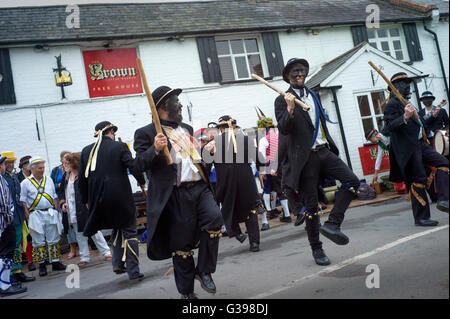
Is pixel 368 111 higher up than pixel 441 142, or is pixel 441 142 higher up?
pixel 368 111

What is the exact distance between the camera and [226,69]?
47.7 ft

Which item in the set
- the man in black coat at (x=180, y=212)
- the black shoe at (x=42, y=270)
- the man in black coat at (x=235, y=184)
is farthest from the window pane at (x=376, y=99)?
the man in black coat at (x=180, y=212)

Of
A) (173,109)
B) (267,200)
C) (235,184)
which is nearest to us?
(173,109)

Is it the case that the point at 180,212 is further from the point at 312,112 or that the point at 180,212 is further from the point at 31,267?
the point at 31,267

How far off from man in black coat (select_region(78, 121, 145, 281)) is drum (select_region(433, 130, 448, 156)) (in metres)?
4.51

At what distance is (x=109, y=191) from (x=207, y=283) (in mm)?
2453

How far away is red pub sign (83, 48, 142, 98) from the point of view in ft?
42.1

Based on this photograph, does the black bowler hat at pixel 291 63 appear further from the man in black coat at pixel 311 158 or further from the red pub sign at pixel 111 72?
the red pub sign at pixel 111 72

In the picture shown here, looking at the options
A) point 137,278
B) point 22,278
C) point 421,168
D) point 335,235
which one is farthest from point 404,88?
point 22,278

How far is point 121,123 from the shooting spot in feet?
42.1

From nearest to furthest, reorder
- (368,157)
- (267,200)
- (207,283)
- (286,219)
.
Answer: (207,283), (286,219), (267,200), (368,157)

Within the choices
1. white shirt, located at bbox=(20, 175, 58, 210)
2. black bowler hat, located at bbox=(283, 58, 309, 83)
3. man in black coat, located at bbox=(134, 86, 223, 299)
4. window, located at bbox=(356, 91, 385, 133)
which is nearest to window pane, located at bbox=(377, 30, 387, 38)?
window, located at bbox=(356, 91, 385, 133)

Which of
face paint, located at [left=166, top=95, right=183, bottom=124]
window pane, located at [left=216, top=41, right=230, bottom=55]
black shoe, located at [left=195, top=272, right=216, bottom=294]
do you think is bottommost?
black shoe, located at [left=195, top=272, right=216, bottom=294]

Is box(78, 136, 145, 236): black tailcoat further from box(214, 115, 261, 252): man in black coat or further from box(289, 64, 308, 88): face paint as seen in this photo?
box(289, 64, 308, 88): face paint
